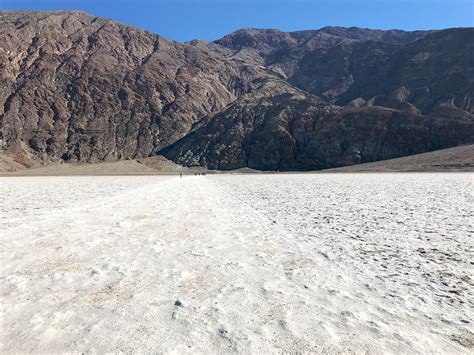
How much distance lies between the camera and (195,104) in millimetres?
134875

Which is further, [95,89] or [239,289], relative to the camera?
[95,89]

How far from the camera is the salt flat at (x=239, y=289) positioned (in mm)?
3512

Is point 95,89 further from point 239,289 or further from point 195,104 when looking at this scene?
point 239,289

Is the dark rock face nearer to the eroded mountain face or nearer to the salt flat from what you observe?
the eroded mountain face

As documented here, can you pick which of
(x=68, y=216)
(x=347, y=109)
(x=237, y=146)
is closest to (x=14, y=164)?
Result: (x=237, y=146)

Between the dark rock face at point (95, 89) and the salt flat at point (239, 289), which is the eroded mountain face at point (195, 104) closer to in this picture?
the dark rock face at point (95, 89)

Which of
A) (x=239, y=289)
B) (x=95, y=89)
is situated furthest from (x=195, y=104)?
(x=239, y=289)

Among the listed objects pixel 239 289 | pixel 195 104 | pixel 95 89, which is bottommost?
pixel 239 289

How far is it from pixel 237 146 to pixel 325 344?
111 m

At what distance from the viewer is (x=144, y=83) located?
134500 millimetres

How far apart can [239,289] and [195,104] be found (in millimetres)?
133896

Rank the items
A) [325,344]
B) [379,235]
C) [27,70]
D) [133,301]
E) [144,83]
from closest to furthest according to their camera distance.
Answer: [325,344]
[133,301]
[379,235]
[27,70]
[144,83]

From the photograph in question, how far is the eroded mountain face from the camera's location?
105625 mm

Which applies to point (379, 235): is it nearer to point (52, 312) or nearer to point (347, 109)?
point (52, 312)
